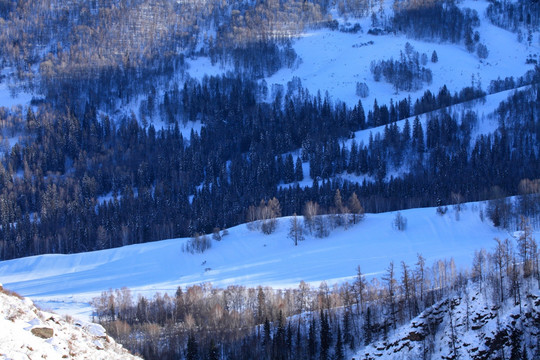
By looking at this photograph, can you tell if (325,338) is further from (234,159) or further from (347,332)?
(234,159)

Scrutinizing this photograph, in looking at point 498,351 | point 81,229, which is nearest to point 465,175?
point 498,351

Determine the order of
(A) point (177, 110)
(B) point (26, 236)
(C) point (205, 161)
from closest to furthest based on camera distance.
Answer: (B) point (26, 236), (C) point (205, 161), (A) point (177, 110)

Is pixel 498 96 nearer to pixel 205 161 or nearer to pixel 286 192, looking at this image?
pixel 286 192

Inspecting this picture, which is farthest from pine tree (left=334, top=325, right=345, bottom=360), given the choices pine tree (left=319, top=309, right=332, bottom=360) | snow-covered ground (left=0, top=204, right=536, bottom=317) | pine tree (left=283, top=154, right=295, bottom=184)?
pine tree (left=283, top=154, right=295, bottom=184)

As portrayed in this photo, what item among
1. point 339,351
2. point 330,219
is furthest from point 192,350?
point 330,219

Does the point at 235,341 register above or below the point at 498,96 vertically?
below

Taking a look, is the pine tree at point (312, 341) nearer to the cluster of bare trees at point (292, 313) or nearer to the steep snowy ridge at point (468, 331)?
the cluster of bare trees at point (292, 313)

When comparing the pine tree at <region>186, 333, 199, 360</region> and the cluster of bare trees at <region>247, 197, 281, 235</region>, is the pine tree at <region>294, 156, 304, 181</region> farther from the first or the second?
the pine tree at <region>186, 333, 199, 360</region>
